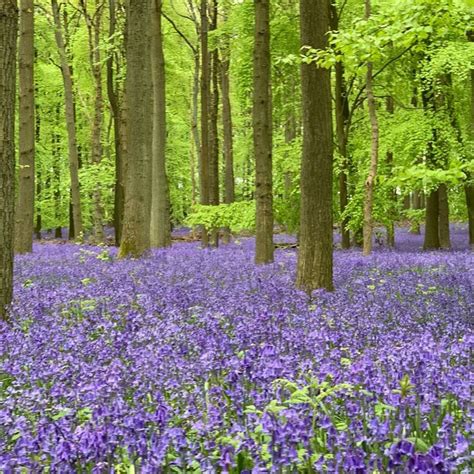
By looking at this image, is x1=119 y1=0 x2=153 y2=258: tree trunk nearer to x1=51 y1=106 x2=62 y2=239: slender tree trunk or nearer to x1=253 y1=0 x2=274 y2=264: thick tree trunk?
x1=253 y1=0 x2=274 y2=264: thick tree trunk

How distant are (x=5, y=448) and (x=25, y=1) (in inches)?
681

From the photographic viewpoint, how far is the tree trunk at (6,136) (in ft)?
23.0

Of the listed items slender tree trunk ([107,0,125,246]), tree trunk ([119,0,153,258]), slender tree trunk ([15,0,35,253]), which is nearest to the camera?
tree trunk ([119,0,153,258])

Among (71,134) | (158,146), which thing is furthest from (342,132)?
(71,134)

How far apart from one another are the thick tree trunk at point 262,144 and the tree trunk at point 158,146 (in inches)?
263

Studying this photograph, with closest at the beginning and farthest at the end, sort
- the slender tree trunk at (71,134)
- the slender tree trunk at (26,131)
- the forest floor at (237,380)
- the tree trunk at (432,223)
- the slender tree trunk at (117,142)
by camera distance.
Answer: the forest floor at (237,380) < the slender tree trunk at (26,131) < the tree trunk at (432,223) < the slender tree trunk at (117,142) < the slender tree trunk at (71,134)

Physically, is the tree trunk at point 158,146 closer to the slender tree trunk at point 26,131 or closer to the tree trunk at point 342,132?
the slender tree trunk at point 26,131

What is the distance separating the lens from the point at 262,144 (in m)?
13.6

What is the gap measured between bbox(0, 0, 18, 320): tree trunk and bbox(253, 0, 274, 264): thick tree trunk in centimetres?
692

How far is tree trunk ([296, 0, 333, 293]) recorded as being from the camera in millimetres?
9453

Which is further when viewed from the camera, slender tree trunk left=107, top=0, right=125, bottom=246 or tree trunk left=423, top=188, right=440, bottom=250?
slender tree trunk left=107, top=0, right=125, bottom=246

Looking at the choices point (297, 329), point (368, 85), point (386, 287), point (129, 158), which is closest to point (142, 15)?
point (129, 158)

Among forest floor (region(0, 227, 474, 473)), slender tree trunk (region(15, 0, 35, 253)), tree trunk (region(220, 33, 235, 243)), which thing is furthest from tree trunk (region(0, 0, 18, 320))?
tree trunk (region(220, 33, 235, 243))

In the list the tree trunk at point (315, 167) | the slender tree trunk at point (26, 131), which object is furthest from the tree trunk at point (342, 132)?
the tree trunk at point (315, 167)
